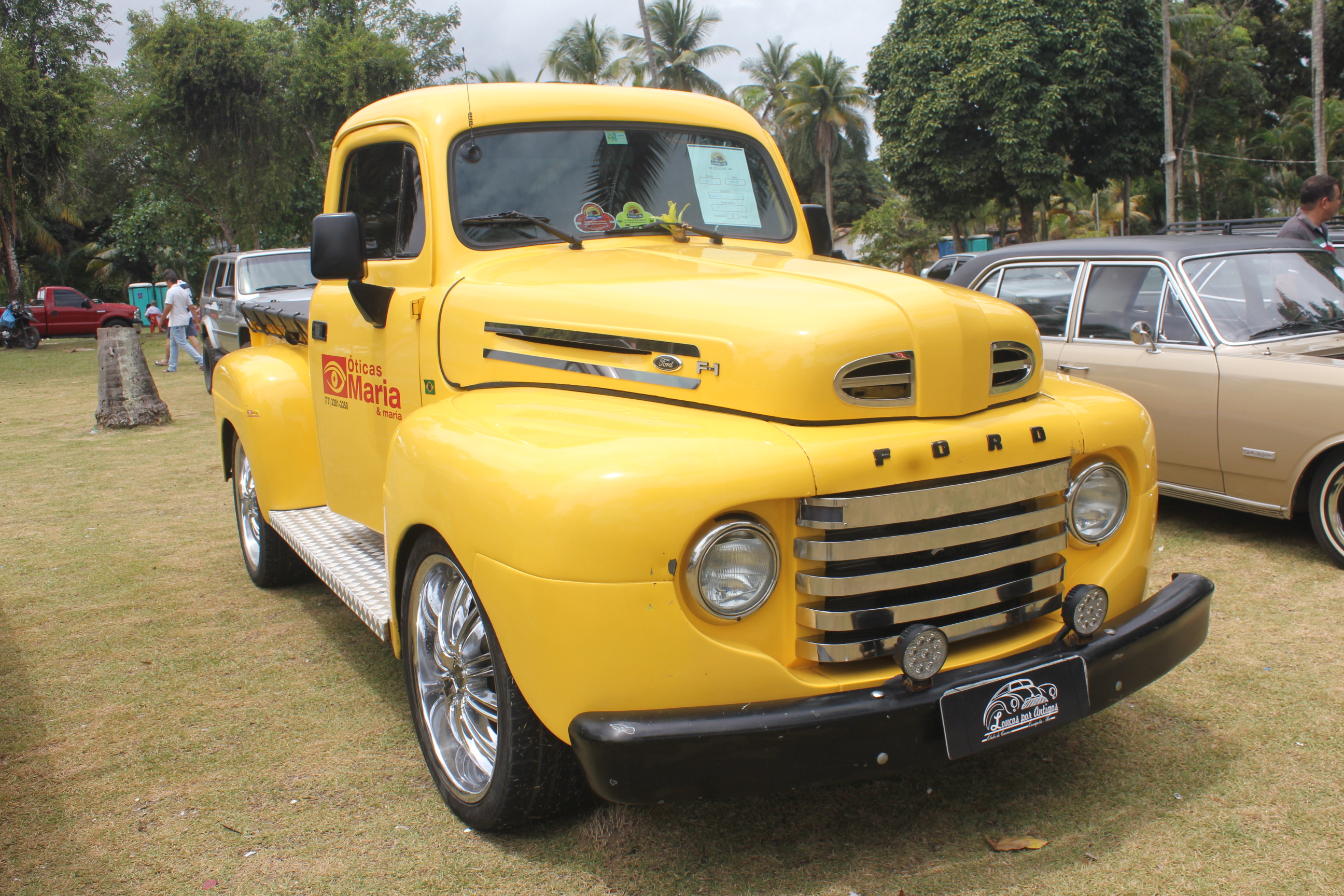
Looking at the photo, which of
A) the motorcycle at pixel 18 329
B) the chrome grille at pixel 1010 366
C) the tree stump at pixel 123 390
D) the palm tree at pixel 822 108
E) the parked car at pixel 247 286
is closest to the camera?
the chrome grille at pixel 1010 366

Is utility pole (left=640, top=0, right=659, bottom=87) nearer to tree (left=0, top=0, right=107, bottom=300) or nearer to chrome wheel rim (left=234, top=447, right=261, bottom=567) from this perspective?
tree (left=0, top=0, right=107, bottom=300)

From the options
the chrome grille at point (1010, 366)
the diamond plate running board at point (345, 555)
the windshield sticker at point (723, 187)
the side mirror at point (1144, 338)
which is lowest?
the diamond plate running board at point (345, 555)

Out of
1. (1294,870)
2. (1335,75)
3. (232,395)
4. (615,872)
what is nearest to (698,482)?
(615,872)

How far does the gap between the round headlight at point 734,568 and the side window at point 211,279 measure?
14713 mm

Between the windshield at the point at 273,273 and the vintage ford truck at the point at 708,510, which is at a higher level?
the windshield at the point at 273,273

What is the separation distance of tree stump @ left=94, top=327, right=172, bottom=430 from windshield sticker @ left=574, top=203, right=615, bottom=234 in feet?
31.1

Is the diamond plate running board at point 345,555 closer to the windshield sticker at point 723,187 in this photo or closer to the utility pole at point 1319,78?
the windshield sticker at point 723,187

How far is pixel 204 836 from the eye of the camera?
9.67 ft

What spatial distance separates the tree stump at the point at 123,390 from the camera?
442 inches

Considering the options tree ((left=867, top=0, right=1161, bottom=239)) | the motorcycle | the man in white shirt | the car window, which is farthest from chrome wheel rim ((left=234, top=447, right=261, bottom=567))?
tree ((left=867, top=0, right=1161, bottom=239))

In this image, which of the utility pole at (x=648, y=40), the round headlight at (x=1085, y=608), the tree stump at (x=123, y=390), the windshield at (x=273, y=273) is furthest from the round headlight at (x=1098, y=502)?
the utility pole at (x=648, y=40)

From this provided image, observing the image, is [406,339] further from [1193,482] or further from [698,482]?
[1193,482]

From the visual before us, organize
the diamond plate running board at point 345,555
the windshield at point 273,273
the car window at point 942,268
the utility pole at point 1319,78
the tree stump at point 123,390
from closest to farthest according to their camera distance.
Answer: the diamond plate running board at point 345,555 → the tree stump at point 123,390 → the windshield at point 273,273 → the car window at point 942,268 → the utility pole at point 1319,78

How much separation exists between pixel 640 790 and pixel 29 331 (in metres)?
30.1
